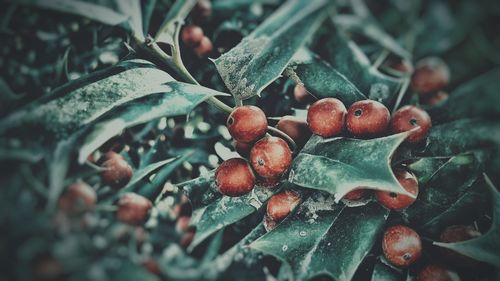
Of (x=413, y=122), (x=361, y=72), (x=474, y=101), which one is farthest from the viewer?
(x=361, y=72)

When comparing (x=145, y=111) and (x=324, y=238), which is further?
(x=324, y=238)

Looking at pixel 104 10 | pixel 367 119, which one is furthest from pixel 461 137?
pixel 104 10

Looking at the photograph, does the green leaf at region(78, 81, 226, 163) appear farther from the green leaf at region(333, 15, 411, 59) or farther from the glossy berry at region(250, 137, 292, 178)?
the green leaf at region(333, 15, 411, 59)

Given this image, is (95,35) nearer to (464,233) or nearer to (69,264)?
(69,264)

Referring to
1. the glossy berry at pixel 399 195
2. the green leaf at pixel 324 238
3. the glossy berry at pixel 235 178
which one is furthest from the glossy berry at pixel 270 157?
the glossy berry at pixel 399 195

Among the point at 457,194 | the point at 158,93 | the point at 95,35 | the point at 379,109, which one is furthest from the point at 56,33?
the point at 457,194

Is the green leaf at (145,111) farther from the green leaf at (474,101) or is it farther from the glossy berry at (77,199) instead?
the green leaf at (474,101)

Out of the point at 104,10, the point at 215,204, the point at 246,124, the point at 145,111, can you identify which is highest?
the point at 104,10

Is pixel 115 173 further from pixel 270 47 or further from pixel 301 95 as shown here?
pixel 301 95
